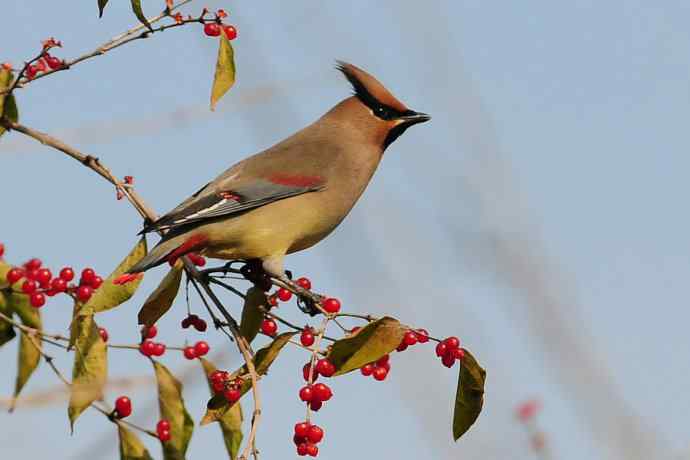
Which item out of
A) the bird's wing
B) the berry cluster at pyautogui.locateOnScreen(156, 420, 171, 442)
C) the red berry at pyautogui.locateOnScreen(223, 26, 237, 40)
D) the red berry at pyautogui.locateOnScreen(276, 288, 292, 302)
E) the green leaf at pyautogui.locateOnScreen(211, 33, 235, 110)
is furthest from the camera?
the bird's wing

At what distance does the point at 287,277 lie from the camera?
3.50m

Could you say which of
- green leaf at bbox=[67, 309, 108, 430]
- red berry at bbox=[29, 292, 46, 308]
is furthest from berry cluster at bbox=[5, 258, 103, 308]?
green leaf at bbox=[67, 309, 108, 430]

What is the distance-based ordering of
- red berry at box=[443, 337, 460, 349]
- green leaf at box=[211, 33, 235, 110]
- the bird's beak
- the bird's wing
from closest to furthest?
red berry at box=[443, 337, 460, 349] < green leaf at box=[211, 33, 235, 110] < the bird's wing < the bird's beak

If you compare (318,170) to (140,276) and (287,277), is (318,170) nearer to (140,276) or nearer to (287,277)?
(287,277)

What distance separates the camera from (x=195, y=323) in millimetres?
2852

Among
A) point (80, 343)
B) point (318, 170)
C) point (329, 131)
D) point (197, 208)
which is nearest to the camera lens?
point (80, 343)

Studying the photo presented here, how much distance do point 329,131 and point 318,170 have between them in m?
0.44

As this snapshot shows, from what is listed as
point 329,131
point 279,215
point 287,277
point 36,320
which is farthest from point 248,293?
point 329,131

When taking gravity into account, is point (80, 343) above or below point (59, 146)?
below

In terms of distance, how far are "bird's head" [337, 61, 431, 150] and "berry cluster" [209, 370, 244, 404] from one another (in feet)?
7.18

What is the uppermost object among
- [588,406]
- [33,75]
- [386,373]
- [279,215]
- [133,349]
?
[33,75]

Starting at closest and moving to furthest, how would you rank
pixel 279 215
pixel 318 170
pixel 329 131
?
pixel 279 215 < pixel 318 170 < pixel 329 131

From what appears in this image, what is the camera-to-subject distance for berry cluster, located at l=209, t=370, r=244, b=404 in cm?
235

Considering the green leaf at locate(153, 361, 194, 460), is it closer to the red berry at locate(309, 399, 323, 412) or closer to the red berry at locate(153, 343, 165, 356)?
the red berry at locate(153, 343, 165, 356)
